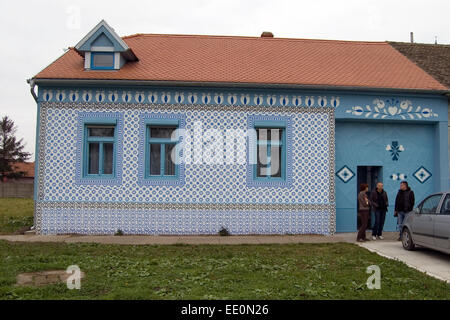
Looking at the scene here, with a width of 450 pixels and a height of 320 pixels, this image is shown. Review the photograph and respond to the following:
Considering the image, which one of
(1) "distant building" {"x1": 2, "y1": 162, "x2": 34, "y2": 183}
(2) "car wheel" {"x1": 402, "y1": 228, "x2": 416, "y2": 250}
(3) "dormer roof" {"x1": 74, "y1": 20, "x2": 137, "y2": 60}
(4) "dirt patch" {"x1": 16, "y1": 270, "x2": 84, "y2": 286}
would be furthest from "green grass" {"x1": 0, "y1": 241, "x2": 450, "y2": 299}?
(1) "distant building" {"x1": 2, "y1": 162, "x2": 34, "y2": 183}

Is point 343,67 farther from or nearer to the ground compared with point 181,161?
farther from the ground

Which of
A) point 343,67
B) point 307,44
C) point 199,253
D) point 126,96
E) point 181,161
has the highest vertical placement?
point 307,44

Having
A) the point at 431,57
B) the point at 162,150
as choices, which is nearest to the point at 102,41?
the point at 162,150

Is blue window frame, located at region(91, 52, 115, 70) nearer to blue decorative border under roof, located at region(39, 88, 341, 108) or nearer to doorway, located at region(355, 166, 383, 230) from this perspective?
blue decorative border under roof, located at region(39, 88, 341, 108)

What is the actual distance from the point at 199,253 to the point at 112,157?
217 inches

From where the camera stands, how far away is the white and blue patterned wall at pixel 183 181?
13102mm

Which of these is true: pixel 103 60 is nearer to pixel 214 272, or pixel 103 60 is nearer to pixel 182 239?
pixel 182 239

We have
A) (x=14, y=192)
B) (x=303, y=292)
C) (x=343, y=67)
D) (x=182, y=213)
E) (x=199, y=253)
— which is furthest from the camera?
(x=14, y=192)

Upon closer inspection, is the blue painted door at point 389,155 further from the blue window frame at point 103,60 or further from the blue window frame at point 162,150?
the blue window frame at point 103,60

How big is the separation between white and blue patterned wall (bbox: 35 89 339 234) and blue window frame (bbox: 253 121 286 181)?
30cm

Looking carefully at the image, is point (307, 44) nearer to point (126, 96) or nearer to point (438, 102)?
point (438, 102)

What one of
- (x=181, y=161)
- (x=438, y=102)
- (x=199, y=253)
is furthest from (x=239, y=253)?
(x=438, y=102)

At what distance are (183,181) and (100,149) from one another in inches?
121

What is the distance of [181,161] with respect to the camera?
13.4m
